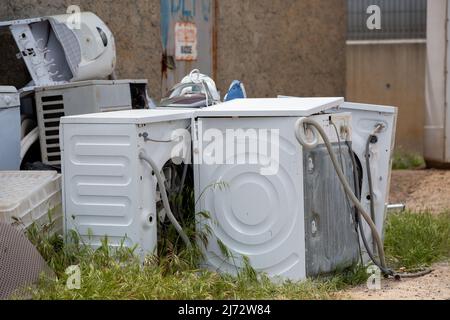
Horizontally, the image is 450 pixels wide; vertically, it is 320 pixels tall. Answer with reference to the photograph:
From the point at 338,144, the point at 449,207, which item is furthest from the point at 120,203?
the point at 449,207

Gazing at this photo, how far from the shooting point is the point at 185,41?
877cm

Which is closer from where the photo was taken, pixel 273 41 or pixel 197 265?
pixel 197 265

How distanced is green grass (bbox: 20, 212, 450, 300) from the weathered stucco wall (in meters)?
4.48

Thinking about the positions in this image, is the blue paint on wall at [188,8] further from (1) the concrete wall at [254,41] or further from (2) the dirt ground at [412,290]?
(2) the dirt ground at [412,290]

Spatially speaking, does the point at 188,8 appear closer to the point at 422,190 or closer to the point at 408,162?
the point at 422,190

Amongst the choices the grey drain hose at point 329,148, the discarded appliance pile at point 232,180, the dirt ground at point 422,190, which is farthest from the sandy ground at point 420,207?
the grey drain hose at point 329,148

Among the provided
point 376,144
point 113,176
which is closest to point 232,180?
point 113,176

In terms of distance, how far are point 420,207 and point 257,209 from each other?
3.60m

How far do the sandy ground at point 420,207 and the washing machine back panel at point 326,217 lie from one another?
8.6 inches

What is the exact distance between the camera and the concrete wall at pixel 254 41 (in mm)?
7621

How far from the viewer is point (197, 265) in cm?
519
